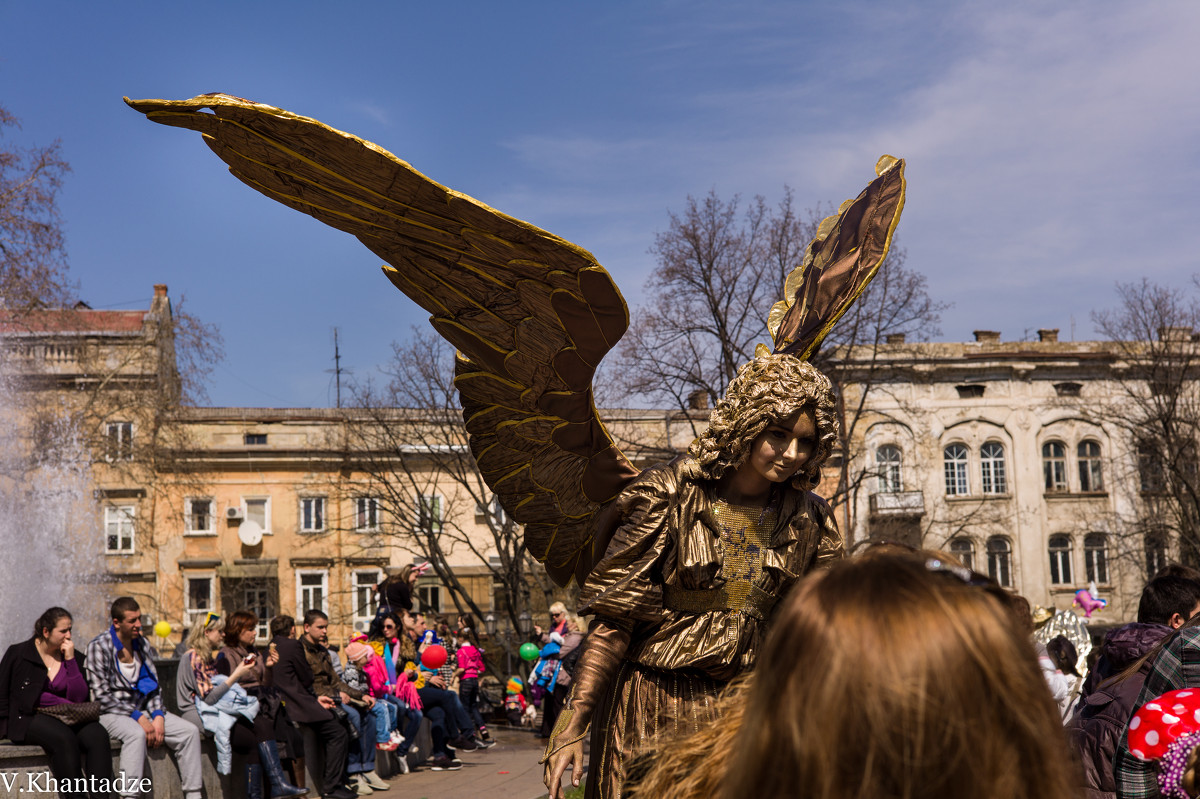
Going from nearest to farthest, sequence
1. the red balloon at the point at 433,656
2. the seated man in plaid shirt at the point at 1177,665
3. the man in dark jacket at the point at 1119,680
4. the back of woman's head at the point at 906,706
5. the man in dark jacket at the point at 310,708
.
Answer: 1. the back of woman's head at the point at 906,706
2. the seated man in plaid shirt at the point at 1177,665
3. the man in dark jacket at the point at 1119,680
4. the man in dark jacket at the point at 310,708
5. the red balloon at the point at 433,656

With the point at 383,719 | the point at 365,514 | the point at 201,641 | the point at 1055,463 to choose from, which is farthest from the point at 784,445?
the point at 1055,463

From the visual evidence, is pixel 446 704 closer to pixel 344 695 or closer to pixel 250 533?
pixel 344 695

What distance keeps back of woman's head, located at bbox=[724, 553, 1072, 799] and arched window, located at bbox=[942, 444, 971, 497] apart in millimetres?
40478

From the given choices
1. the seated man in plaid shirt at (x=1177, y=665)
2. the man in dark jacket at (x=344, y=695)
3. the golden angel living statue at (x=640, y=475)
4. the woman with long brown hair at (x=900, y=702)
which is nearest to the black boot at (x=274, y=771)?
the man in dark jacket at (x=344, y=695)

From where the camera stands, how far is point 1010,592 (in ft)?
4.57

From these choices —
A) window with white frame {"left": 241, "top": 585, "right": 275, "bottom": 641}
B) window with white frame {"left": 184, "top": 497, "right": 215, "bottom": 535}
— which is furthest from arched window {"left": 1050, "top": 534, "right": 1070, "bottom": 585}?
window with white frame {"left": 184, "top": 497, "right": 215, "bottom": 535}

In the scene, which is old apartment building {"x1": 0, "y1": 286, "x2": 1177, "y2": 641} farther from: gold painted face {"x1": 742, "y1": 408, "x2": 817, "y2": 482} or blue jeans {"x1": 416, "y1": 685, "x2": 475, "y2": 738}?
gold painted face {"x1": 742, "y1": 408, "x2": 817, "y2": 482}

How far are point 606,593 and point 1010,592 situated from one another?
187 cm

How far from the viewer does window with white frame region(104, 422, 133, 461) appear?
95.1 feet

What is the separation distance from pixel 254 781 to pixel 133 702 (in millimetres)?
1517

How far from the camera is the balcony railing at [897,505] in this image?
3741 cm

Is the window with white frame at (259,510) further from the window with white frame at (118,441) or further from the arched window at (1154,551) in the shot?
the arched window at (1154,551)

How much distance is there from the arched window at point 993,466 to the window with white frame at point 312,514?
23.7 metres

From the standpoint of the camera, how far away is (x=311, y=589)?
38188mm
